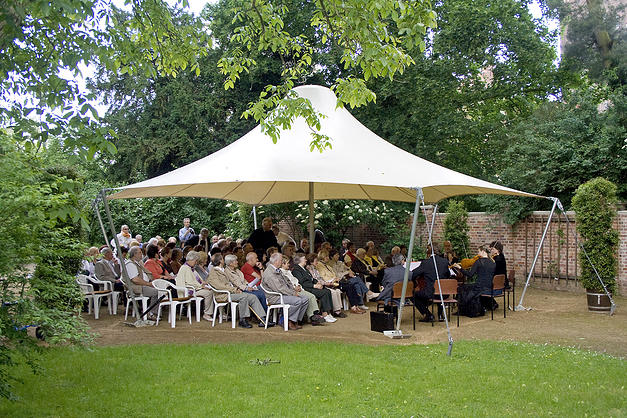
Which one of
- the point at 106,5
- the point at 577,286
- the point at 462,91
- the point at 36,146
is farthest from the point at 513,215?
the point at 36,146

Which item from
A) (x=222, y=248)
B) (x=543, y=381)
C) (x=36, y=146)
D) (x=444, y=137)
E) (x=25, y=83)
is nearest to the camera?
(x=36, y=146)

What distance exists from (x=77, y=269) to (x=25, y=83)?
16.1 ft

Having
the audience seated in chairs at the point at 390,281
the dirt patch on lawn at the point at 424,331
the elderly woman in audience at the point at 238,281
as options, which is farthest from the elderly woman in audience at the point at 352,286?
the elderly woman in audience at the point at 238,281

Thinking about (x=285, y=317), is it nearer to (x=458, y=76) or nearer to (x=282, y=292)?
(x=282, y=292)

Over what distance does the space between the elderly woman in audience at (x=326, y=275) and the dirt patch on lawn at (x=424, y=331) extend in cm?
32

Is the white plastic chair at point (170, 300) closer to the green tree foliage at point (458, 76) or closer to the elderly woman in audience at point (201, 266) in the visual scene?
the elderly woman in audience at point (201, 266)

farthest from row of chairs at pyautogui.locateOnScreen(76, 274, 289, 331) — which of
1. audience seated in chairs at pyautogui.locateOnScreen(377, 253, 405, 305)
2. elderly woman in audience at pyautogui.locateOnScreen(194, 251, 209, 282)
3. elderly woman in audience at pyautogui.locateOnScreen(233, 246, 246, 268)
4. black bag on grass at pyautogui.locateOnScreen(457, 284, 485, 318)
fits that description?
black bag on grass at pyautogui.locateOnScreen(457, 284, 485, 318)

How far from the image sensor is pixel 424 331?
8.98m

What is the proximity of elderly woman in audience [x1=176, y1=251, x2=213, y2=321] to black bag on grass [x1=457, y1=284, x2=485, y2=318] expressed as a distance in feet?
13.6

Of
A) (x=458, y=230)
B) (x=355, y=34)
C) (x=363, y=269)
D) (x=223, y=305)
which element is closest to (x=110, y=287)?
(x=223, y=305)

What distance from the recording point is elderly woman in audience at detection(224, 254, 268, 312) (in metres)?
9.40

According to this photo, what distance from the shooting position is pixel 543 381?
19.5ft

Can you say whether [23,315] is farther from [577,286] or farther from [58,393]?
[577,286]

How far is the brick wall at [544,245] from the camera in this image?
12.6m
